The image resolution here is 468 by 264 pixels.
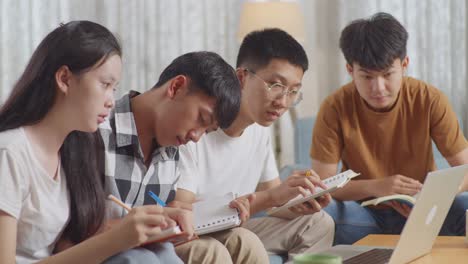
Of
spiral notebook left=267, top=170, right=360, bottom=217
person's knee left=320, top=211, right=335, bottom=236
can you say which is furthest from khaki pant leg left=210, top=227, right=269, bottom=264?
person's knee left=320, top=211, right=335, bottom=236

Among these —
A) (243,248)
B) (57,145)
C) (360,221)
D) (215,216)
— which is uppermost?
(57,145)

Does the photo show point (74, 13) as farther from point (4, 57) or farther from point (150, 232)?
point (150, 232)

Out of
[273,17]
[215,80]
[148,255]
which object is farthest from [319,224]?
[273,17]

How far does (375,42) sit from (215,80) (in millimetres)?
952

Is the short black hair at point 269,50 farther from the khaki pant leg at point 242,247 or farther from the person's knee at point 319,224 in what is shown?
the khaki pant leg at point 242,247

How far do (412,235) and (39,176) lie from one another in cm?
84

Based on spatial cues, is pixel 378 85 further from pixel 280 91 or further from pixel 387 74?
pixel 280 91

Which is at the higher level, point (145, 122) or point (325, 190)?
point (145, 122)

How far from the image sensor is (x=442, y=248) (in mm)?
1936

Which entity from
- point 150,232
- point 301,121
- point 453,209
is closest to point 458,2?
point 301,121

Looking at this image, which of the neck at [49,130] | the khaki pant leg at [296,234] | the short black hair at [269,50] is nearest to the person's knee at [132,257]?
the neck at [49,130]

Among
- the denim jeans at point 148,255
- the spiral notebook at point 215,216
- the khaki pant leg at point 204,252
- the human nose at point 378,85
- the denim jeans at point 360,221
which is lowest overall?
the denim jeans at point 360,221

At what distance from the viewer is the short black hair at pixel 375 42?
8.49ft

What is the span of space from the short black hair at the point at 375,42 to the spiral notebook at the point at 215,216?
0.90m
